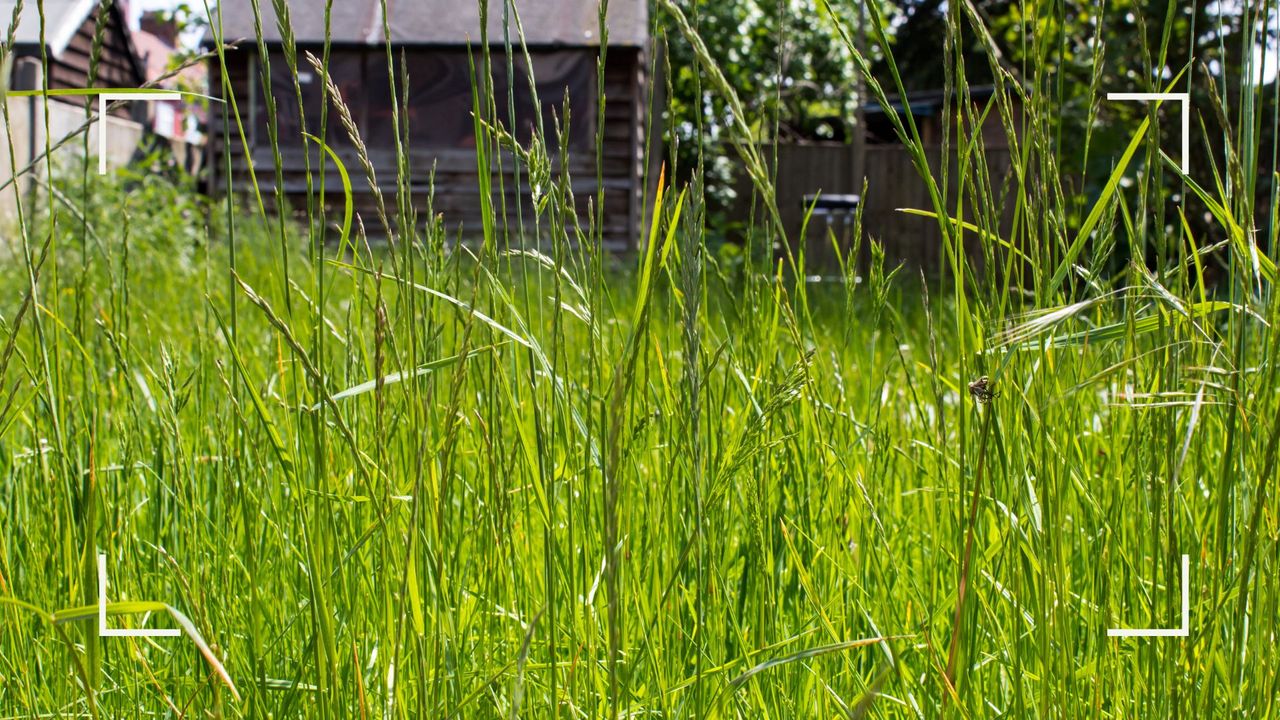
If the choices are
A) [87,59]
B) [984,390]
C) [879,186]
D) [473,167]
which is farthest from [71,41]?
[984,390]

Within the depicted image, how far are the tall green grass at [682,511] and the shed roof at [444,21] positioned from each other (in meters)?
9.03

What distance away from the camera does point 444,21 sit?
33.6ft

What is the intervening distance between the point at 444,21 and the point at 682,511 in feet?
32.5

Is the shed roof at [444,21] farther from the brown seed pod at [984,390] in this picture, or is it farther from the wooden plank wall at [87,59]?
the brown seed pod at [984,390]

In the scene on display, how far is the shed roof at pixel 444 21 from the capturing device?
9.91 metres

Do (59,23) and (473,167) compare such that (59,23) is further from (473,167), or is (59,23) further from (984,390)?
(984,390)

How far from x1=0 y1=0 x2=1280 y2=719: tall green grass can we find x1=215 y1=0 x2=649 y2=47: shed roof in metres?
9.03

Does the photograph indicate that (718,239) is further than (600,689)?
Yes

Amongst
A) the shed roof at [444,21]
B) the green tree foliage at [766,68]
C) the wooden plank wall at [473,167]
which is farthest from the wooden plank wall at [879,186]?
the shed roof at [444,21]

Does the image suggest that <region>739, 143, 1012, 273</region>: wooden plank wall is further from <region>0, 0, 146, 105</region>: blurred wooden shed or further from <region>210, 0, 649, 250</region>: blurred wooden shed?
<region>0, 0, 146, 105</region>: blurred wooden shed

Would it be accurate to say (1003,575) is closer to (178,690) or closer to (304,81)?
(178,690)

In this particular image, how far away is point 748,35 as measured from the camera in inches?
667

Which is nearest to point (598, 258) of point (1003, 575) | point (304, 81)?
point (1003, 575)

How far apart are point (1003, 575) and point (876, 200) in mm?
10896
